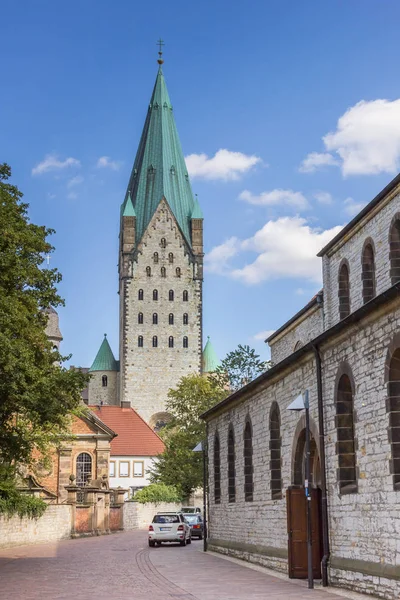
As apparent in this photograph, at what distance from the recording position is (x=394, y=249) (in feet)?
78.8

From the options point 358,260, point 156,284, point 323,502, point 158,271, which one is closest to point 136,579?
point 323,502

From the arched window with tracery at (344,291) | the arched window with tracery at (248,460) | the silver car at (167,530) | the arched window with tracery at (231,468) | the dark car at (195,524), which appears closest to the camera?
the arched window with tracery at (248,460)

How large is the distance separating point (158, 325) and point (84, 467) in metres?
42.9

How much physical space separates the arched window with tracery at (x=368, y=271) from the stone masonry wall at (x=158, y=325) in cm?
7448

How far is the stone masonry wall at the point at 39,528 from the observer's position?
35031mm

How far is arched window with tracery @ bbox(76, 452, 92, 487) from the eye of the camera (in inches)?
2377

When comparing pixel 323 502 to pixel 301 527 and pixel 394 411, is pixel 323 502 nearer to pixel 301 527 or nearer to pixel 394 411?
pixel 301 527

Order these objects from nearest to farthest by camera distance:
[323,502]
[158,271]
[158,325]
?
[323,502] → [158,325] → [158,271]

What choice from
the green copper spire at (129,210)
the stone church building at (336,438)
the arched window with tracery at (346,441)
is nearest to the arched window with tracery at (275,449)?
the stone church building at (336,438)

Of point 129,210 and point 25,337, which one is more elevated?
point 129,210

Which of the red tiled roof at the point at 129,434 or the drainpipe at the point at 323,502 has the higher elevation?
the red tiled roof at the point at 129,434

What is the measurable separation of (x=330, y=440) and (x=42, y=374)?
10.6 meters

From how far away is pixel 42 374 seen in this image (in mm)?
25625

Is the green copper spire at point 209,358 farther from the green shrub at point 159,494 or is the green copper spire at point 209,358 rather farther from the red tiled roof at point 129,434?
the green shrub at point 159,494
